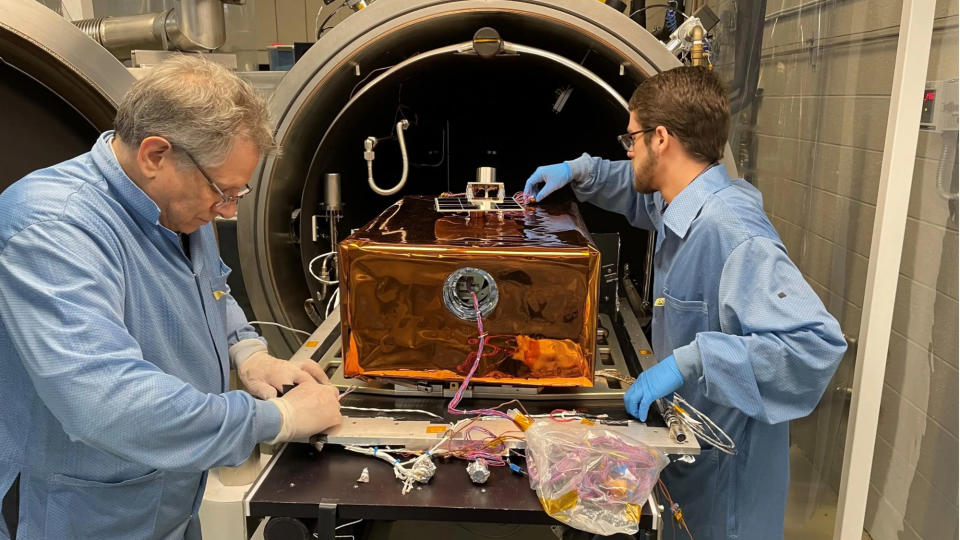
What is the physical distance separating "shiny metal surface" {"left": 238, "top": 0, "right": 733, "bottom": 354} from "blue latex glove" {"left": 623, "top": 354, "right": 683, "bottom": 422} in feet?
2.27

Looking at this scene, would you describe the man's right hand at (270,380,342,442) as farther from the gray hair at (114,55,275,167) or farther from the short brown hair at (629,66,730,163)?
the short brown hair at (629,66,730,163)

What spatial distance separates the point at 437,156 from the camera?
2273 millimetres

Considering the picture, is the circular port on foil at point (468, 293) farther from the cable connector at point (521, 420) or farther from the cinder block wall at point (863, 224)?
the cinder block wall at point (863, 224)

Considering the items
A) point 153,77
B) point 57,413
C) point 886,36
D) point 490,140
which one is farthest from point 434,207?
point 886,36

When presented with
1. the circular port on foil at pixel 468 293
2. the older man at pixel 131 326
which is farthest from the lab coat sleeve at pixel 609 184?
the older man at pixel 131 326

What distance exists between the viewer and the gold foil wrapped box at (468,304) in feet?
3.39

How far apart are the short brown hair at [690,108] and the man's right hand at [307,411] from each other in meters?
0.84

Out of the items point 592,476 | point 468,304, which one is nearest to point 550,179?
point 468,304

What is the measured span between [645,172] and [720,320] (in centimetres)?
38

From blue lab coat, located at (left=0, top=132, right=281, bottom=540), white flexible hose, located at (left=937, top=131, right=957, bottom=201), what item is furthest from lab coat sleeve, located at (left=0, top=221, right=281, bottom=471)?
white flexible hose, located at (left=937, top=131, right=957, bottom=201)

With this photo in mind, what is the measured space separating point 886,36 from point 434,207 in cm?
113

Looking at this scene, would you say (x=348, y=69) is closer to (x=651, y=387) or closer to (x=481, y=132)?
(x=481, y=132)

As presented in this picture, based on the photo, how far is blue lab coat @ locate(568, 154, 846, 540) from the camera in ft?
3.51

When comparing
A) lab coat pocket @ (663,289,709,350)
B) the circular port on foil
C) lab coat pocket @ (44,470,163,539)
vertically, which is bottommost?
lab coat pocket @ (44,470,163,539)
